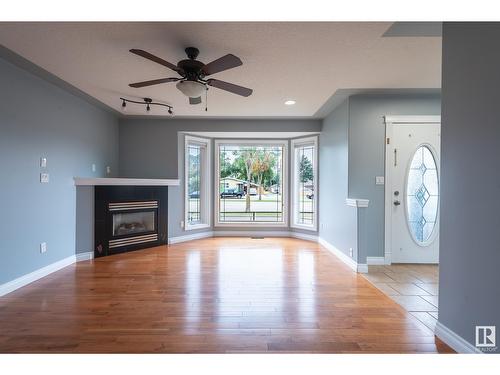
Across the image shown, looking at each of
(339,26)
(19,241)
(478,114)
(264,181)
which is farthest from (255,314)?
(264,181)

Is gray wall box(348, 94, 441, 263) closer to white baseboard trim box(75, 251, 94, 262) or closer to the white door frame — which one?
the white door frame

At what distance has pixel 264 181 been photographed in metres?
6.18

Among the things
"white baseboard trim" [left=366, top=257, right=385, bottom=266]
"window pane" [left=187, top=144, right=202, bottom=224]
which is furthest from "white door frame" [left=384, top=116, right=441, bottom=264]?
"window pane" [left=187, top=144, right=202, bottom=224]

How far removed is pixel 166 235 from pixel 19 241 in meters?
2.37

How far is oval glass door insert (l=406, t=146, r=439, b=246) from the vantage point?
3967 millimetres

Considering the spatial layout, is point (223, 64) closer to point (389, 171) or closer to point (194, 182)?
point (389, 171)

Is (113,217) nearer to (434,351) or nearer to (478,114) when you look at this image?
(434,351)

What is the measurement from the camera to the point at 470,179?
1.75 m

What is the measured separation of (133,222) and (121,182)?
779 mm

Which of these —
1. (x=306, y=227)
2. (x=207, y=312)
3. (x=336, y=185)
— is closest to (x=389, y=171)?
(x=336, y=185)

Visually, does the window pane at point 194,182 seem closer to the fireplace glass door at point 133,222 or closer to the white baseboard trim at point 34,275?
the fireplace glass door at point 133,222

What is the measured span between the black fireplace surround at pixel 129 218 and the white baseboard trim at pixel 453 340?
4.35m

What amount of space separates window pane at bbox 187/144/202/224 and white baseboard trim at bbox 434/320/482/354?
177 inches

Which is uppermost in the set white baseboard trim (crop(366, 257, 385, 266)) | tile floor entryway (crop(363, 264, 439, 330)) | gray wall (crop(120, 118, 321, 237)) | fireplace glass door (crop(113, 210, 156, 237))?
gray wall (crop(120, 118, 321, 237))
